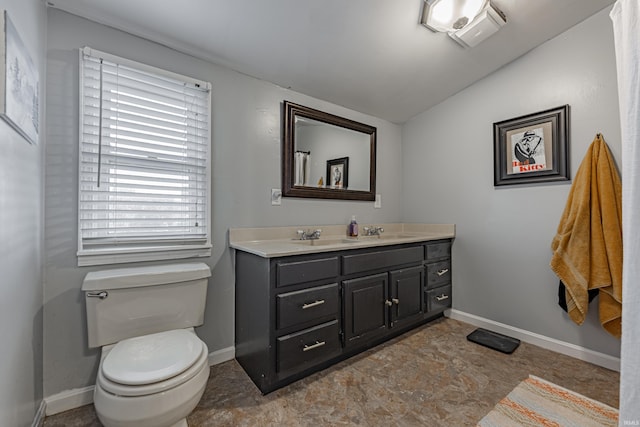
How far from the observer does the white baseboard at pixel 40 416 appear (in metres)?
1.32

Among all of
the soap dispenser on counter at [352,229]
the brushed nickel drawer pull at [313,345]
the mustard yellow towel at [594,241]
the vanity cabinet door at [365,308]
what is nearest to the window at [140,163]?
the brushed nickel drawer pull at [313,345]

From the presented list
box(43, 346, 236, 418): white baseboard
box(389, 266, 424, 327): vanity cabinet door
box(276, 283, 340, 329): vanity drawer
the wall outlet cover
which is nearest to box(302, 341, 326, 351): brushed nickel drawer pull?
box(276, 283, 340, 329): vanity drawer

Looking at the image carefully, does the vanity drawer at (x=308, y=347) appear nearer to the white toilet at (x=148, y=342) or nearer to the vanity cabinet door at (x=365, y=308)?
the vanity cabinet door at (x=365, y=308)

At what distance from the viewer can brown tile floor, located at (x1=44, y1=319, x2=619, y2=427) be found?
144 cm

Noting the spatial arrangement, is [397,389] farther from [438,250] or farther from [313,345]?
[438,250]

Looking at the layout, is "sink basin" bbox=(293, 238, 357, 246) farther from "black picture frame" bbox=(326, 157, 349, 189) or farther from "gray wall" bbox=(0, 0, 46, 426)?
"gray wall" bbox=(0, 0, 46, 426)

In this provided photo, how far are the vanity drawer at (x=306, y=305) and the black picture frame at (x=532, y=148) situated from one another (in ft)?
5.85

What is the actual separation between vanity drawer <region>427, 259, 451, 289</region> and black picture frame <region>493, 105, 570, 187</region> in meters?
0.86

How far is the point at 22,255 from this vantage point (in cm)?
114

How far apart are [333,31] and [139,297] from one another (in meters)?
1.96

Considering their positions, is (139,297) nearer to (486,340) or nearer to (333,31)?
(333,31)

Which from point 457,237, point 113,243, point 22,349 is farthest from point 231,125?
point 457,237

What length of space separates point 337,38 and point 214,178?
1260 millimetres

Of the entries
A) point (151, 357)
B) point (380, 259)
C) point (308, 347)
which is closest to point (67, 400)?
point (151, 357)
